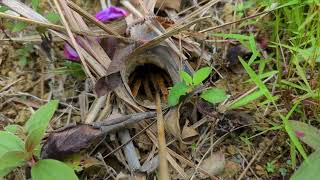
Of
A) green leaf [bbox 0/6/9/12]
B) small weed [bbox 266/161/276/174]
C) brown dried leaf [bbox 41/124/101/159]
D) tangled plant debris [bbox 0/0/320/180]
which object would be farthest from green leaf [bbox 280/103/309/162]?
green leaf [bbox 0/6/9/12]

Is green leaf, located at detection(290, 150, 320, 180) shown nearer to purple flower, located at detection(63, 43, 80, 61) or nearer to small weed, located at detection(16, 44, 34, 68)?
purple flower, located at detection(63, 43, 80, 61)

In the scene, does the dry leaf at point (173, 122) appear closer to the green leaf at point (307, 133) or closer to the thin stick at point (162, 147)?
→ the thin stick at point (162, 147)

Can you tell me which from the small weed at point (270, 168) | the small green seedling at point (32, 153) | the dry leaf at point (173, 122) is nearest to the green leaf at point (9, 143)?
the small green seedling at point (32, 153)

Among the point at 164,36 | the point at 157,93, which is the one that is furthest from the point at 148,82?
the point at 164,36

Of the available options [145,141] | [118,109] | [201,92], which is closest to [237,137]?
[201,92]

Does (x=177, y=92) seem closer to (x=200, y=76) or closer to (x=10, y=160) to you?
(x=200, y=76)

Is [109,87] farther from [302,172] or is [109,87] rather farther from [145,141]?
[302,172]
